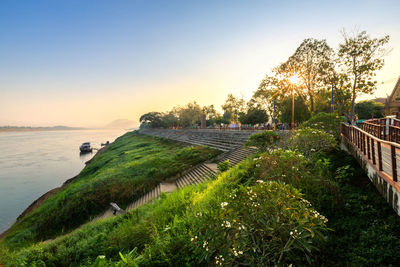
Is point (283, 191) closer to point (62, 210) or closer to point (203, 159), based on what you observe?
point (203, 159)

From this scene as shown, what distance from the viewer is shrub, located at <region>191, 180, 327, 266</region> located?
3297mm

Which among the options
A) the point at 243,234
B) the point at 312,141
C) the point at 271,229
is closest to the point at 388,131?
the point at 312,141

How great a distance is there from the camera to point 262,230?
11.2 ft

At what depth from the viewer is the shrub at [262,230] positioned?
3.30 meters

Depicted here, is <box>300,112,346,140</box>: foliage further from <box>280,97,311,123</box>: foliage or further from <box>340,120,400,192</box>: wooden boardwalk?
<box>280,97,311,123</box>: foliage

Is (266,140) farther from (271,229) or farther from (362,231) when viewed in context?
(271,229)

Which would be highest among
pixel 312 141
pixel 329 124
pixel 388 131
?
pixel 329 124

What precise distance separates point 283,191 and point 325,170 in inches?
175

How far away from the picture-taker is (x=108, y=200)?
14.6 meters

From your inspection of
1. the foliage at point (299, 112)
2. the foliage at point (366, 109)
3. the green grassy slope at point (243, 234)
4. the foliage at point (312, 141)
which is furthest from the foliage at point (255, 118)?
the green grassy slope at point (243, 234)

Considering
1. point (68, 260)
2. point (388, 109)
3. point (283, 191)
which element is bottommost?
point (68, 260)

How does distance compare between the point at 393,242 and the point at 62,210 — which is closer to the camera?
the point at 393,242

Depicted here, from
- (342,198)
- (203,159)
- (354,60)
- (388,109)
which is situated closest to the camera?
(342,198)

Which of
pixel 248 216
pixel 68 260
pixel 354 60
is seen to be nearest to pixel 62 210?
pixel 68 260
